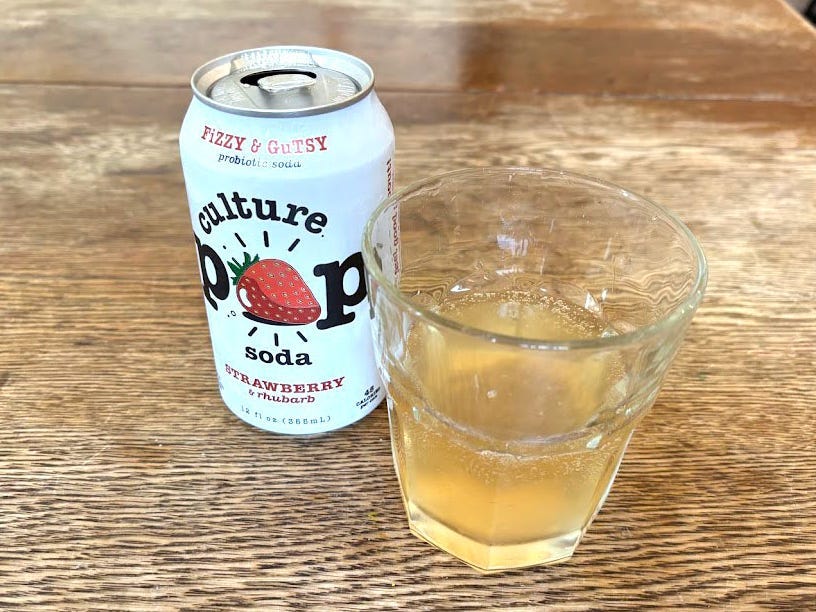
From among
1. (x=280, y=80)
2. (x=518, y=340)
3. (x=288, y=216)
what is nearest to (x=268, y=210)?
(x=288, y=216)

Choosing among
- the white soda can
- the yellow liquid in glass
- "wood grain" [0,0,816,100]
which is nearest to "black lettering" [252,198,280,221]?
the white soda can

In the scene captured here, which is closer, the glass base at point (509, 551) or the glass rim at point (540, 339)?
the glass rim at point (540, 339)

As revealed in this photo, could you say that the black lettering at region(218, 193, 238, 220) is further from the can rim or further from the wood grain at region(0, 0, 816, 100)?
the wood grain at region(0, 0, 816, 100)

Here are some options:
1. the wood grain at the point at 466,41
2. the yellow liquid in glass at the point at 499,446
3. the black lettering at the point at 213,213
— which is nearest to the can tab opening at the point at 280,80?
the black lettering at the point at 213,213

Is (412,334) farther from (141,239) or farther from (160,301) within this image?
(141,239)

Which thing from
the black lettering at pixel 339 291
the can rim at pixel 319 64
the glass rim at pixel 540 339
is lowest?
the black lettering at pixel 339 291

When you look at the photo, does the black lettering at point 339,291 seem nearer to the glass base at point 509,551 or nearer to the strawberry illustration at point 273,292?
the strawberry illustration at point 273,292

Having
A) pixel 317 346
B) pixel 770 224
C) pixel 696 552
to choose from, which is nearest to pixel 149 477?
pixel 317 346
